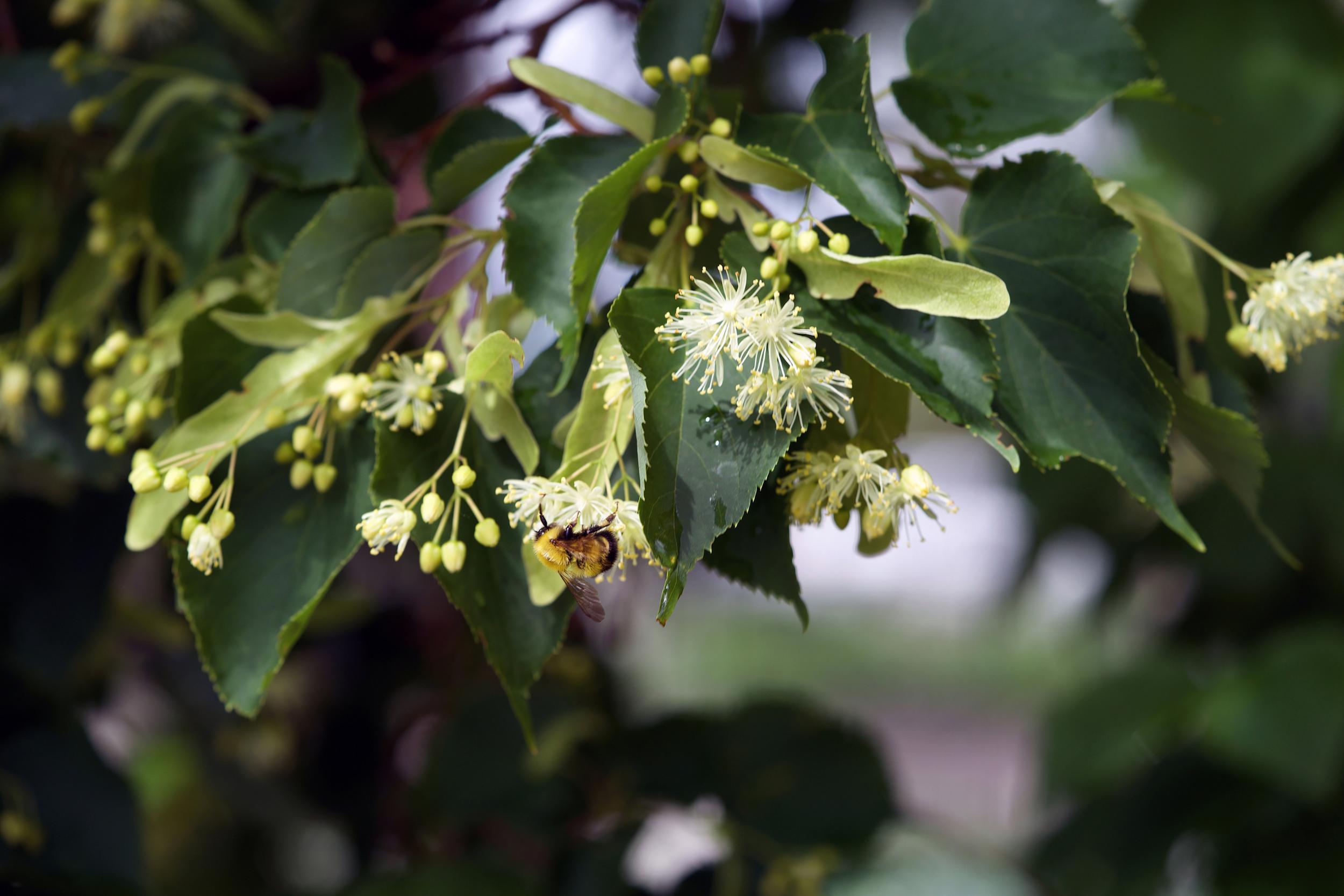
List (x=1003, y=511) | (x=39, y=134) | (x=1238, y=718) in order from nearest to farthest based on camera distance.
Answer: (x=39, y=134)
(x=1238, y=718)
(x=1003, y=511)

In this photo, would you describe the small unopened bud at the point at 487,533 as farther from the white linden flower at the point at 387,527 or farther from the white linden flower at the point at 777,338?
the white linden flower at the point at 777,338

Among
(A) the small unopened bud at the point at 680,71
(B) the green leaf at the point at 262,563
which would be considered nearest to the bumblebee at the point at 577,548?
(B) the green leaf at the point at 262,563

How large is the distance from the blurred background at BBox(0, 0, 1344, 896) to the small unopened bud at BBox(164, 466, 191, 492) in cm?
19

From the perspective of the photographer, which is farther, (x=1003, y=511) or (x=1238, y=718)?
(x=1003, y=511)

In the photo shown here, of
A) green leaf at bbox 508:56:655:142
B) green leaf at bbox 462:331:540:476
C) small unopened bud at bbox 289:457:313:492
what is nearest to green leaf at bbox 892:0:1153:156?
green leaf at bbox 508:56:655:142

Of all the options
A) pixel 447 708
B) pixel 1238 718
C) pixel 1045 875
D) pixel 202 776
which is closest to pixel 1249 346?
pixel 1238 718

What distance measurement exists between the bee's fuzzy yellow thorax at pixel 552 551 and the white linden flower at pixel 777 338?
0.11 meters

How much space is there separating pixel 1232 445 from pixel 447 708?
87 cm

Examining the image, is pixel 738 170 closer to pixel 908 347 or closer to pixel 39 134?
pixel 908 347

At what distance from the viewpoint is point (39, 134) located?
2.34 feet

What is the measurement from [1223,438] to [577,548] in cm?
31

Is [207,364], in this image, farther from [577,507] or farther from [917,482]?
[917,482]

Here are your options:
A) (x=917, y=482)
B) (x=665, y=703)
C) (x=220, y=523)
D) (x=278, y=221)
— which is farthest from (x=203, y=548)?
(x=665, y=703)

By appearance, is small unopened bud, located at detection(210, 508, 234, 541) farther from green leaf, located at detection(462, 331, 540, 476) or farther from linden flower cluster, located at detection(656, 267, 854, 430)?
linden flower cluster, located at detection(656, 267, 854, 430)
